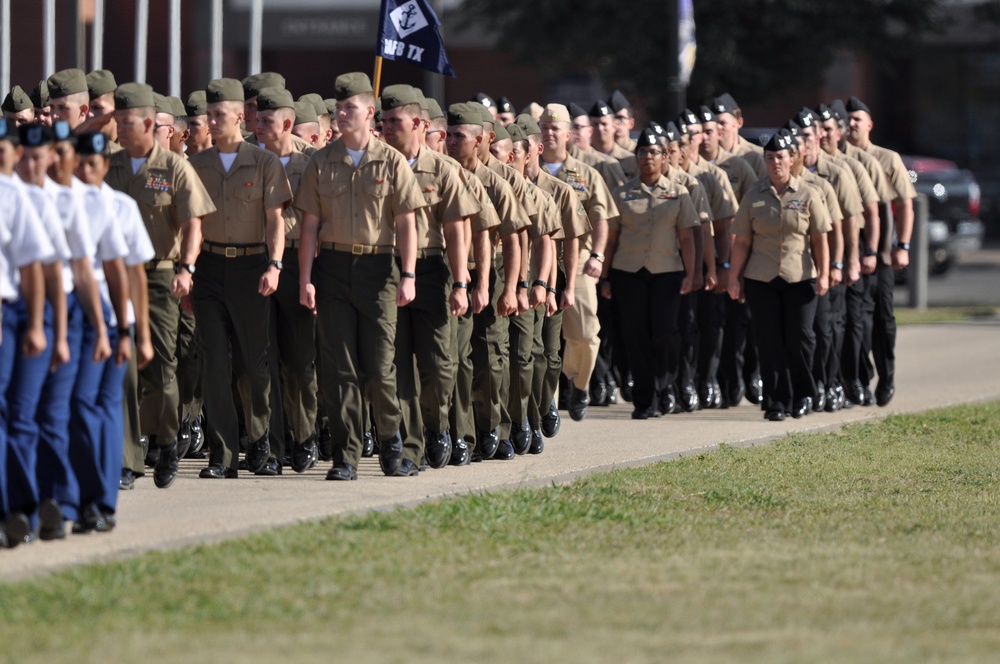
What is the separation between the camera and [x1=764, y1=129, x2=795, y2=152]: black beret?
13734mm

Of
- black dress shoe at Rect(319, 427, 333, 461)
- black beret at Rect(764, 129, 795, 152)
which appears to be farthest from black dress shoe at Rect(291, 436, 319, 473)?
black beret at Rect(764, 129, 795, 152)

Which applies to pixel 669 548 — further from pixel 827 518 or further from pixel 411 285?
pixel 411 285

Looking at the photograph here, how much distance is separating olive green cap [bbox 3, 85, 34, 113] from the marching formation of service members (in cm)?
2

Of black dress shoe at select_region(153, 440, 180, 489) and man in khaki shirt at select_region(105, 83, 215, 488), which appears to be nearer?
man in khaki shirt at select_region(105, 83, 215, 488)

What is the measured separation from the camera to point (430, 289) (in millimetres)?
11203

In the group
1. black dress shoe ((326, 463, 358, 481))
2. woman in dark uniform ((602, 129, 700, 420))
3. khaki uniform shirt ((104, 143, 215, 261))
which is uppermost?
khaki uniform shirt ((104, 143, 215, 261))

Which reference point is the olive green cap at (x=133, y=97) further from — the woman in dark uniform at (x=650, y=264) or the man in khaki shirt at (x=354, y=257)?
the woman in dark uniform at (x=650, y=264)

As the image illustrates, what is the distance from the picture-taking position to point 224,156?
1085 centimetres

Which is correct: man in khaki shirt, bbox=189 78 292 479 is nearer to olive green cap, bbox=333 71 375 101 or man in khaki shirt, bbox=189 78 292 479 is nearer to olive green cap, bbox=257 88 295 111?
olive green cap, bbox=257 88 295 111

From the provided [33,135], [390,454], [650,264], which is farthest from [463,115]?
[33,135]

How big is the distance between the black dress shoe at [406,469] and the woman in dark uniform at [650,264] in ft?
10.6

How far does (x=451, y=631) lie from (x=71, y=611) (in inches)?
52.2

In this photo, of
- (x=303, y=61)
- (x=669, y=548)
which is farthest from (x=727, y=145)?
(x=303, y=61)

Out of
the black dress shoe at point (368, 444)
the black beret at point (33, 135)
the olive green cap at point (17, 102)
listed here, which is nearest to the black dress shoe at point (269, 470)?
the black dress shoe at point (368, 444)
